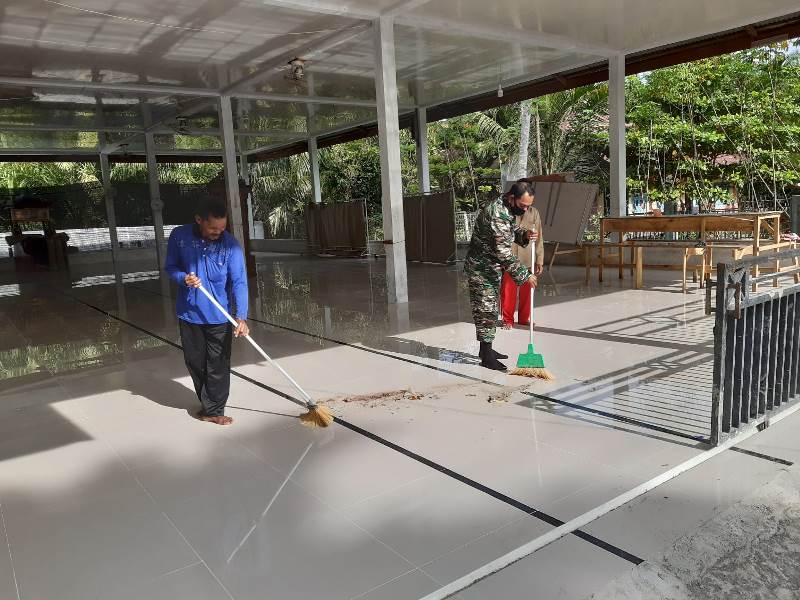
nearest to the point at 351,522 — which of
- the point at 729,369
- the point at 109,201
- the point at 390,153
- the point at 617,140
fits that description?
the point at 729,369

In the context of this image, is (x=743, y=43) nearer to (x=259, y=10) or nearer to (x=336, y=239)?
(x=259, y=10)

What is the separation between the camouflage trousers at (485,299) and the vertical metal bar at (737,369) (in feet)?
6.77

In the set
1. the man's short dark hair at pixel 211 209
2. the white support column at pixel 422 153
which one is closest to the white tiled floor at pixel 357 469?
the man's short dark hair at pixel 211 209

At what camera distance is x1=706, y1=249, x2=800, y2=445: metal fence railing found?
9.85ft

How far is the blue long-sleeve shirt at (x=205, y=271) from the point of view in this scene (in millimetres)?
3822

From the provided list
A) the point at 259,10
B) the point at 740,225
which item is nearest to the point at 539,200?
the point at 740,225

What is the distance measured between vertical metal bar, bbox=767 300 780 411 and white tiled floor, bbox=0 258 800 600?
0.89 feet

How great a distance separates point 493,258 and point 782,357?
2137 millimetres

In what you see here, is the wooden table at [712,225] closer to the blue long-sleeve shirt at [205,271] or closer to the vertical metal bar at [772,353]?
the vertical metal bar at [772,353]

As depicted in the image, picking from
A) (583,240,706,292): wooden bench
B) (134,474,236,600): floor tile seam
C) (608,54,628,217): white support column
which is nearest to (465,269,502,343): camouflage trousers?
(134,474,236,600): floor tile seam

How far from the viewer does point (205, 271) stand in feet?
12.7

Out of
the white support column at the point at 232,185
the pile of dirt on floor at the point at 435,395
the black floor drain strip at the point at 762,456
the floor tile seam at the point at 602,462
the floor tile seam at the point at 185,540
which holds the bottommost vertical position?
the floor tile seam at the point at 185,540

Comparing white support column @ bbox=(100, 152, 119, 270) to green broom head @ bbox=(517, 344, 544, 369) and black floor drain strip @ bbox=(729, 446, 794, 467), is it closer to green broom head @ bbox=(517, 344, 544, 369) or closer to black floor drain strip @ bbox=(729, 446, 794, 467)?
green broom head @ bbox=(517, 344, 544, 369)

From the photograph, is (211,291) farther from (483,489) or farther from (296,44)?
(296,44)
